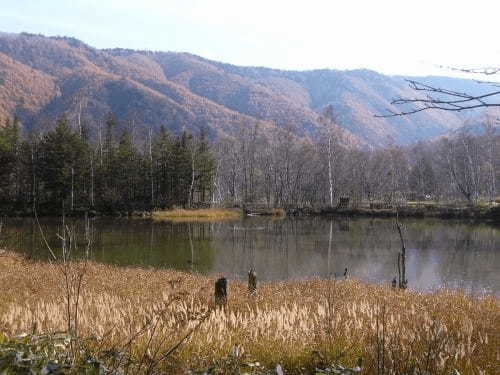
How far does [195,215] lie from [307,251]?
30607 millimetres

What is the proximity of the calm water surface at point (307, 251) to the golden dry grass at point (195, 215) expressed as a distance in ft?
42.2

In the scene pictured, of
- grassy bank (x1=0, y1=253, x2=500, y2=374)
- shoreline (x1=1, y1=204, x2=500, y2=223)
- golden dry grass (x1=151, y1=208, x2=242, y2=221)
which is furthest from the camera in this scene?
golden dry grass (x1=151, y1=208, x2=242, y2=221)

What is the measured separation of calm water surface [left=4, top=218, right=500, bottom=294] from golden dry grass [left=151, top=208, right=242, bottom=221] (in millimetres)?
12875

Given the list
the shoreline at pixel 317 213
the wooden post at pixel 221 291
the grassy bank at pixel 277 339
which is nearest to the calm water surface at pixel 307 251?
the wooden post at pixel 221 291

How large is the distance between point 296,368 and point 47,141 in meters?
62.7

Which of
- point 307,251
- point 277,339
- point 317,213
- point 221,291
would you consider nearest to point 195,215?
point 317,213

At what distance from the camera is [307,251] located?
1093 inches

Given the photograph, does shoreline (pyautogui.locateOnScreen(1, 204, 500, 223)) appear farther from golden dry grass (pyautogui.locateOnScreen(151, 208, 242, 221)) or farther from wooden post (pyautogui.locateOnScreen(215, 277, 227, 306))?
wooden post (pyautogui.locateOnScreen(215, 277, 227, 306))

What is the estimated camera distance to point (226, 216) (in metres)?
57.5

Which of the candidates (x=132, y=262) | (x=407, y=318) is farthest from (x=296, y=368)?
(x=132, y=262)

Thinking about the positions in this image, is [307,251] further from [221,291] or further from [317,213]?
[317,213]

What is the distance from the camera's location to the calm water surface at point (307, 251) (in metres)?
20.7

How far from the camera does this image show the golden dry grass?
5544 centimetres

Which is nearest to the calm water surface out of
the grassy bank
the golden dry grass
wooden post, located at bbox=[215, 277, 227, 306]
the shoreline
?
wooden post, located at bbox=[215, 277, 227, 306]
